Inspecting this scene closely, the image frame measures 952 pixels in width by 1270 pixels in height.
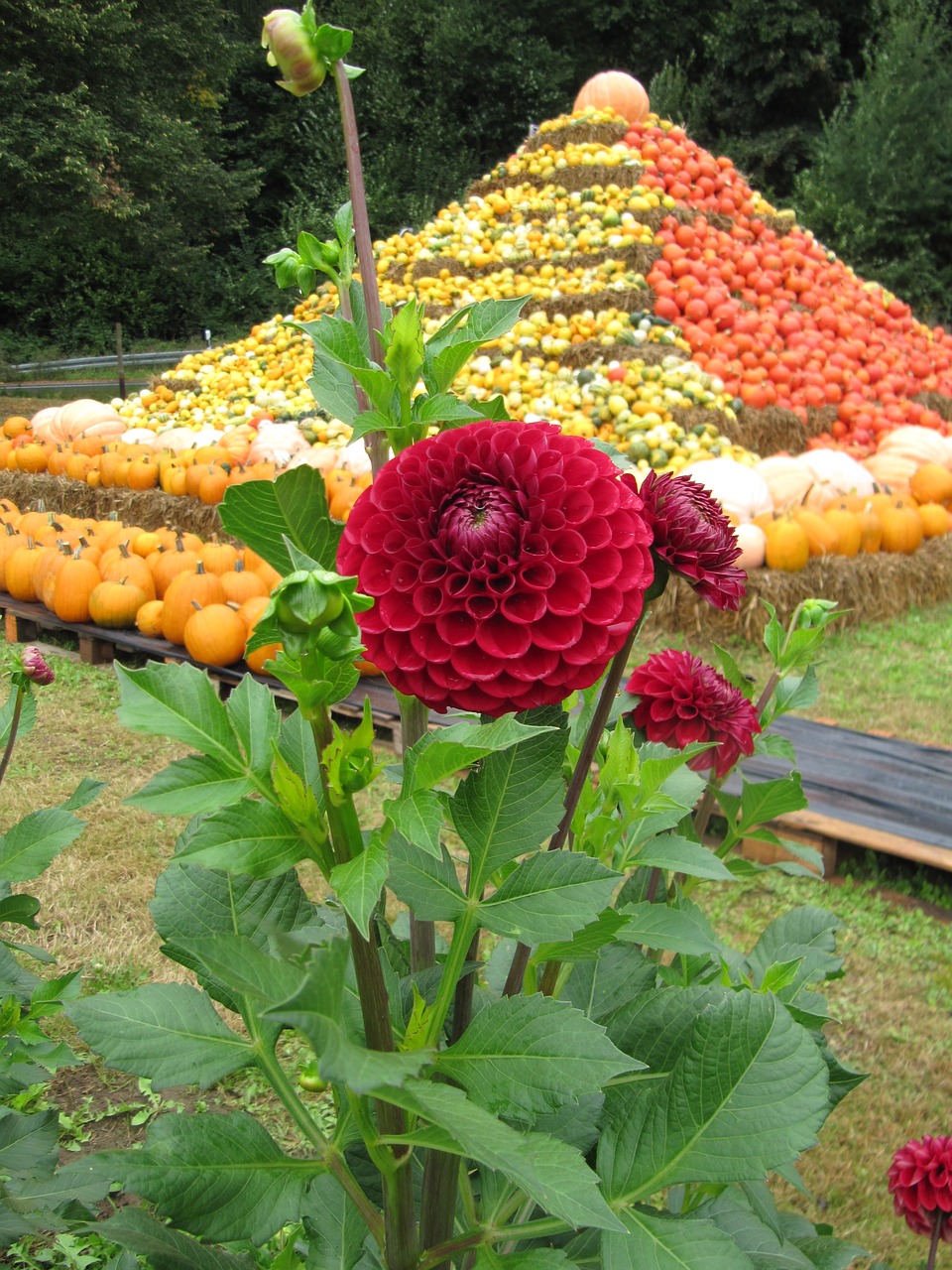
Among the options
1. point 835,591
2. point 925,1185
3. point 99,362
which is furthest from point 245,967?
point 99,362

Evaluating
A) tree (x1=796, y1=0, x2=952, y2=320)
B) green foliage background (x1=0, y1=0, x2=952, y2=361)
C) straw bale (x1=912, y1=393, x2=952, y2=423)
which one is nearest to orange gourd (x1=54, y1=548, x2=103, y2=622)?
straw bale (x1=912, y1=393, x2=952, y2=423)

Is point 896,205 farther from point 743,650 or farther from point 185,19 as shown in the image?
point 743,650

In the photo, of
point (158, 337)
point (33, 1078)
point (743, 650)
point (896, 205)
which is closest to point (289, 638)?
point (33, 1078)

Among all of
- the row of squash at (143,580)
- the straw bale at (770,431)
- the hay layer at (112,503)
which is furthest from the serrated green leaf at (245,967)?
the straw bale at (770,431)

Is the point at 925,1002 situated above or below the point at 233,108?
below

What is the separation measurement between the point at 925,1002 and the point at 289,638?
2233 mm

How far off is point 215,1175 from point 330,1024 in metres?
0.25

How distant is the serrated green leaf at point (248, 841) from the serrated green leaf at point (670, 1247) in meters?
0.28

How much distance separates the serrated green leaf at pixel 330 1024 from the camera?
347mm

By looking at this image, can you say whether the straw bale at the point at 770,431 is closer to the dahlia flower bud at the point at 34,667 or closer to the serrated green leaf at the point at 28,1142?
the dahlia flower bud at the point at 34,667

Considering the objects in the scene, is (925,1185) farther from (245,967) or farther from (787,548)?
(787,548)

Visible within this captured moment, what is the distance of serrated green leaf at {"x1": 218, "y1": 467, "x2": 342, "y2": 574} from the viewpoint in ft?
1.66

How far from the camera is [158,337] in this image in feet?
60.2

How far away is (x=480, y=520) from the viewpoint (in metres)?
0.48
